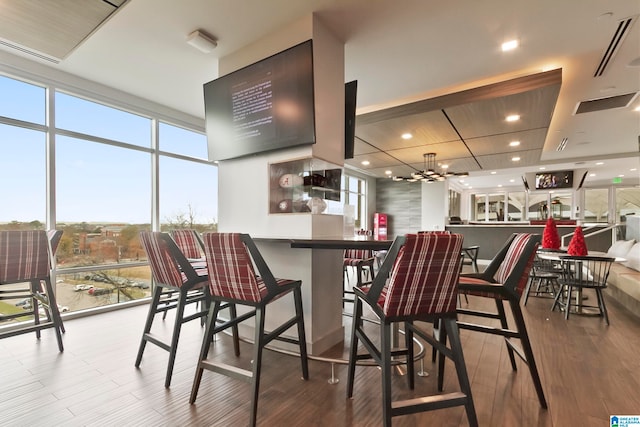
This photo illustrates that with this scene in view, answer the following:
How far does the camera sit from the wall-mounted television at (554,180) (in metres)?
11.0

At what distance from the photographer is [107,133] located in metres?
4.13

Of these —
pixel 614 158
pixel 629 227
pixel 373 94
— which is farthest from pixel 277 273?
pixel 614 158

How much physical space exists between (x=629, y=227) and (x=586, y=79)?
3422 millimetres

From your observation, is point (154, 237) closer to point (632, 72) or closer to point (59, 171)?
point (59, 171)

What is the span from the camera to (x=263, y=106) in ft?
9.20

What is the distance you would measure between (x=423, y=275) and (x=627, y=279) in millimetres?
4006

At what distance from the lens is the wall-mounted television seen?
36.0 feet

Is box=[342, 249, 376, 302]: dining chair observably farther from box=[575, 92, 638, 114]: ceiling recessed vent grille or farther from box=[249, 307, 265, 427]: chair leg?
box=[575, 92, 638, 114]: ceiling recessed vent grille

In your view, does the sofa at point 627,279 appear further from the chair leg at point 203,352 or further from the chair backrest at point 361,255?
the chair leg at point 203,352

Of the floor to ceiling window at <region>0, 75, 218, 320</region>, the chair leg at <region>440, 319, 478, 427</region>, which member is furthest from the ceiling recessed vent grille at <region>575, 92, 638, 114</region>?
the floor to ceiling window at <region>0, 75, 218, 320</region>

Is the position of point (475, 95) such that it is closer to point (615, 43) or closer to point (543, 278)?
point (615, 43)

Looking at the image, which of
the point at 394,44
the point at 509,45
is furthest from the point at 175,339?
the point at 509,45

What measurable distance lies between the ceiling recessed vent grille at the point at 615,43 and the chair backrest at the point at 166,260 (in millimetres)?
4192

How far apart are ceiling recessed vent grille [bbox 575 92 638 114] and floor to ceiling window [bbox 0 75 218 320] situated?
6.31 metres
